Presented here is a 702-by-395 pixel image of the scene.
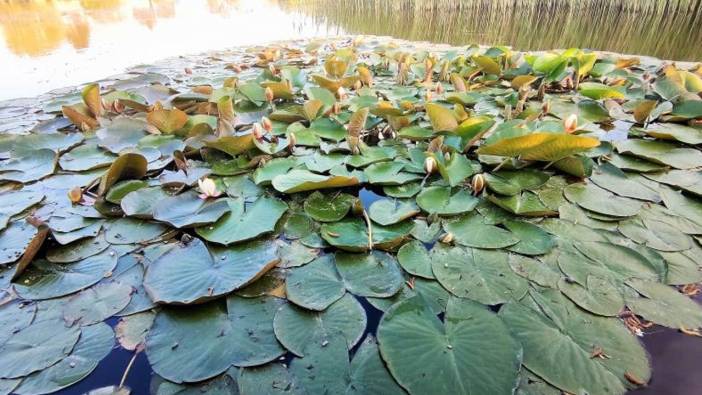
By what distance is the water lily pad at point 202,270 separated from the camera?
1.31m

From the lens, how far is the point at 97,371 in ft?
3.78

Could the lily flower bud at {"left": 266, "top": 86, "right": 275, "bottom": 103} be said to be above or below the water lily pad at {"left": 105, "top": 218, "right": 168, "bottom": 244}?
above

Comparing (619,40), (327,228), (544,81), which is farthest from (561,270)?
(619,40)

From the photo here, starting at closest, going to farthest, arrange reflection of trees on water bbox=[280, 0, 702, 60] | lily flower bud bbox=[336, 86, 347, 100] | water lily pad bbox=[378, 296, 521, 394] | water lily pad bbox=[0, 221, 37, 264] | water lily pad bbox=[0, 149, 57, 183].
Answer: water lily pad bbox=[378, 296, 521, 394] → water lily pad bbox=[0, 221, 37, 264] → water lily pad bbox=[0, 149, 57, 183] → lily flower bud bbox=[336, 86, 347, 100] → reflection of trees on water bbox=[280, 0, 702, 60]

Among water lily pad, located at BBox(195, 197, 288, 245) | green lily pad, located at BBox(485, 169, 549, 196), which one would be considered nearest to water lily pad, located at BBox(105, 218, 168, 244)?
water lily pad, located at BBox(195, 197, 288, 245)

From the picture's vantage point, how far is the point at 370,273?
1.45 meters

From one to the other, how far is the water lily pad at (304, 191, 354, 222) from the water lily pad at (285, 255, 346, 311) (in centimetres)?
29

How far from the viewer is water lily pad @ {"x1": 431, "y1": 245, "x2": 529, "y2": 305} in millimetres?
1345

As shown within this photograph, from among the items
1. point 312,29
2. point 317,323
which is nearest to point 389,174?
point 317,323

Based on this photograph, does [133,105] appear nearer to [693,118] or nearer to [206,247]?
[206,247]

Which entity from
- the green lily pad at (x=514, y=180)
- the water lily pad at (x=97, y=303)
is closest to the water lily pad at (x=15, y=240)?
the water lily pad at (x=97, y=303)

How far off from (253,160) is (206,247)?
788 mm

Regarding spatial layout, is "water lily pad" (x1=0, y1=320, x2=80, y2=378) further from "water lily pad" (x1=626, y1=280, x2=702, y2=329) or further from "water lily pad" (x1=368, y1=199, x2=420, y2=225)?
"water lily pad" (x1=626, y1=280, x2=702, y2=329)

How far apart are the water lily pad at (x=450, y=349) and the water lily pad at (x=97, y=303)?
3.35 ft
